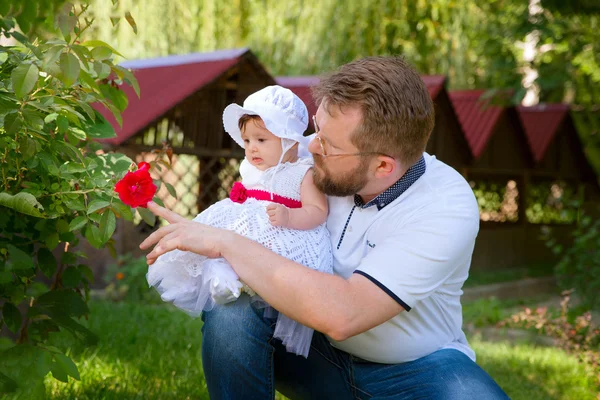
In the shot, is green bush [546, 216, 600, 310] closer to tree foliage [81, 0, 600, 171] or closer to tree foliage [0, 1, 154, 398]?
tree foliage [0, 1, 154, 398]

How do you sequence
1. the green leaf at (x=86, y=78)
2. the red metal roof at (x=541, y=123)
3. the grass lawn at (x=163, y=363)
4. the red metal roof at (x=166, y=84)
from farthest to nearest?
the red metal roof at (x=541, y=123), the red metal roof at (x=166, y=84), the grass lawn at (x=163, y=363), the green leaf at (x=86, y=78)

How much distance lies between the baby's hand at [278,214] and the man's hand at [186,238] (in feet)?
0.57

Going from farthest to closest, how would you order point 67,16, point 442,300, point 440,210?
point 442,300 → point 440,210 → point 67,16

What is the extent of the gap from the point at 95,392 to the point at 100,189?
125cm

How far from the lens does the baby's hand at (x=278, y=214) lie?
2.33 meters

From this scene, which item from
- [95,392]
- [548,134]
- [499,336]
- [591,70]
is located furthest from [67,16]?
[548,134]

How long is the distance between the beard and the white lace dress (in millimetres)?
136

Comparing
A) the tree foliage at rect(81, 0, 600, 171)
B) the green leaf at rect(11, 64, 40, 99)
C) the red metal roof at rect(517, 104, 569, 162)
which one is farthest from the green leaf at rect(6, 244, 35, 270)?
the red metal roof at rect(517, 104, 569, 162)

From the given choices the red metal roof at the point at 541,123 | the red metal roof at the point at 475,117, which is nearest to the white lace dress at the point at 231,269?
the red metal roof at the point at 475,117

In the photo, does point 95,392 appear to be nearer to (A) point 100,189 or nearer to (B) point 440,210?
(A) point 100,189

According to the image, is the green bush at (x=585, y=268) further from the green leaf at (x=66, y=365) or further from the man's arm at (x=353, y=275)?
the green leaf at (x=66, y=365)

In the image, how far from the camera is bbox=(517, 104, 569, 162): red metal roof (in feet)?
41.3

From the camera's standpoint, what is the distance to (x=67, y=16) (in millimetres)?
2006

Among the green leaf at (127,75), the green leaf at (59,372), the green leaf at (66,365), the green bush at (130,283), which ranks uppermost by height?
the green leaf at (127,75)
